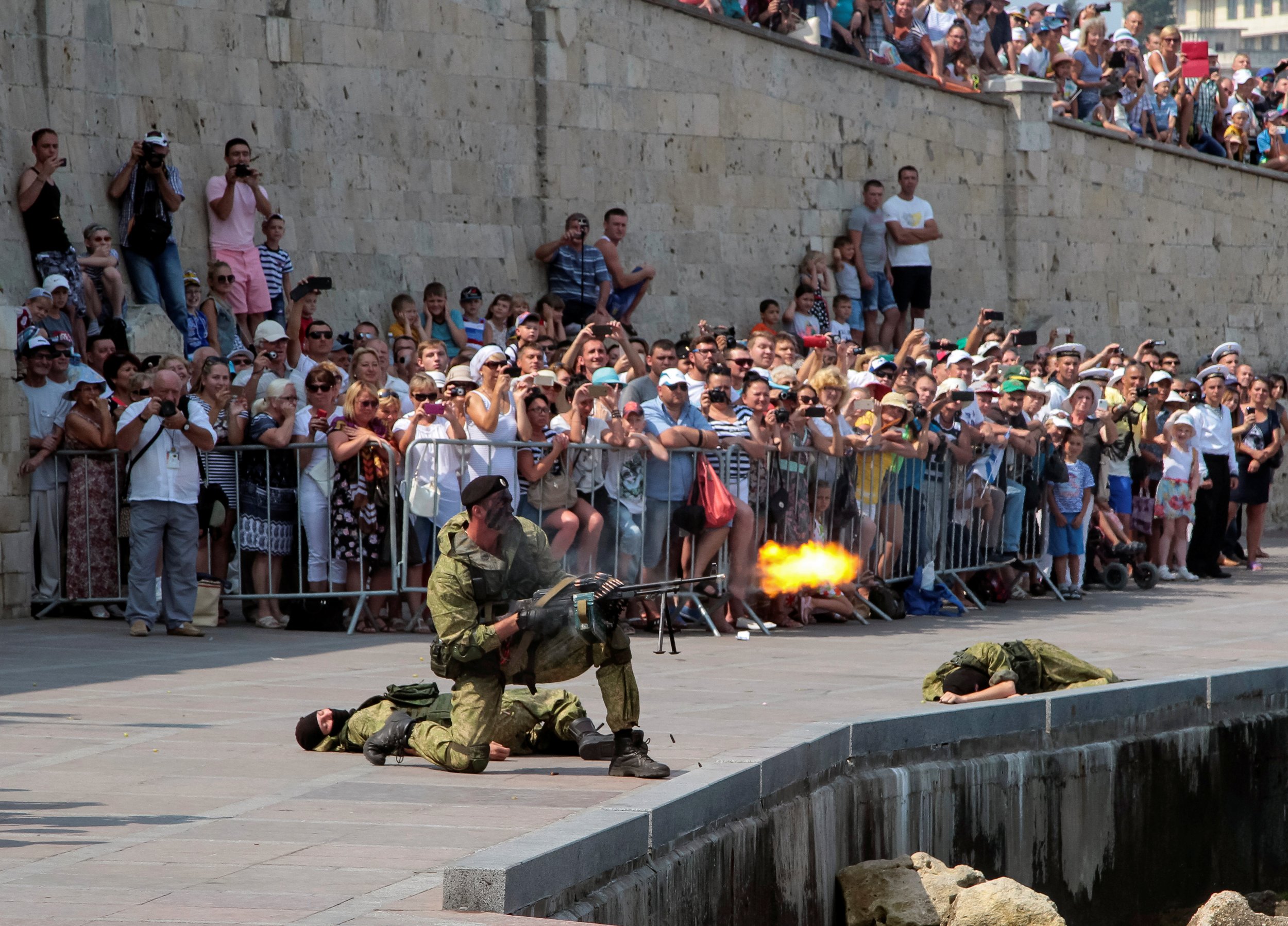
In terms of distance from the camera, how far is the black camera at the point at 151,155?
49.2 ft

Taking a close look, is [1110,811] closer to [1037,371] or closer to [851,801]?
[851,801]

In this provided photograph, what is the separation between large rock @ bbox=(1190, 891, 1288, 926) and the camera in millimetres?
9438

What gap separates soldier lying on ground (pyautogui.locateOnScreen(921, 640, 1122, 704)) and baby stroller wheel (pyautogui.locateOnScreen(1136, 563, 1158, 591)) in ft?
21.7

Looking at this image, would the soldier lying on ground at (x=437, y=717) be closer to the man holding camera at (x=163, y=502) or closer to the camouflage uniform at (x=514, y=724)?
the camouflage uniform at (x=514, y=724)

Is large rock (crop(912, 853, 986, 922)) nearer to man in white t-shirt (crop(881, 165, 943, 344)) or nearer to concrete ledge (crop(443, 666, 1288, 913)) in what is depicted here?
concrete ledge (crop(443, 666, 1288, 913))

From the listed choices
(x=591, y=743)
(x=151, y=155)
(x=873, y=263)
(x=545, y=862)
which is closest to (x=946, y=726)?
(x=591, y=743)

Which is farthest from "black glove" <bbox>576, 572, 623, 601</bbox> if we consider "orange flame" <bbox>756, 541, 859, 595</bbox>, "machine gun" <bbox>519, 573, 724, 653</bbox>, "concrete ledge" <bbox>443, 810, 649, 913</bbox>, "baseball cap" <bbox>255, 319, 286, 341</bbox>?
"baseball cap" <bbox>255, 319, 286, 341</bbox>

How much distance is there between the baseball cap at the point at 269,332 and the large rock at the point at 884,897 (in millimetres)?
7043

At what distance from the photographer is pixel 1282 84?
2980 cm

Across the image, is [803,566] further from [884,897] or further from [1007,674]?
[884,897]

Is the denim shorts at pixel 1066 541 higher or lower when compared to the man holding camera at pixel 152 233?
lower

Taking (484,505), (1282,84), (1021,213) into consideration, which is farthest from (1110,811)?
(1282,84)

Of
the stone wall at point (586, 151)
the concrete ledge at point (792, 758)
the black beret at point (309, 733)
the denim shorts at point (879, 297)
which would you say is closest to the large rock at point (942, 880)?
the concrete ledge at point (792, 758)

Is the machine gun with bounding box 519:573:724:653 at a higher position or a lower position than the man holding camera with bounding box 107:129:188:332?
lower
